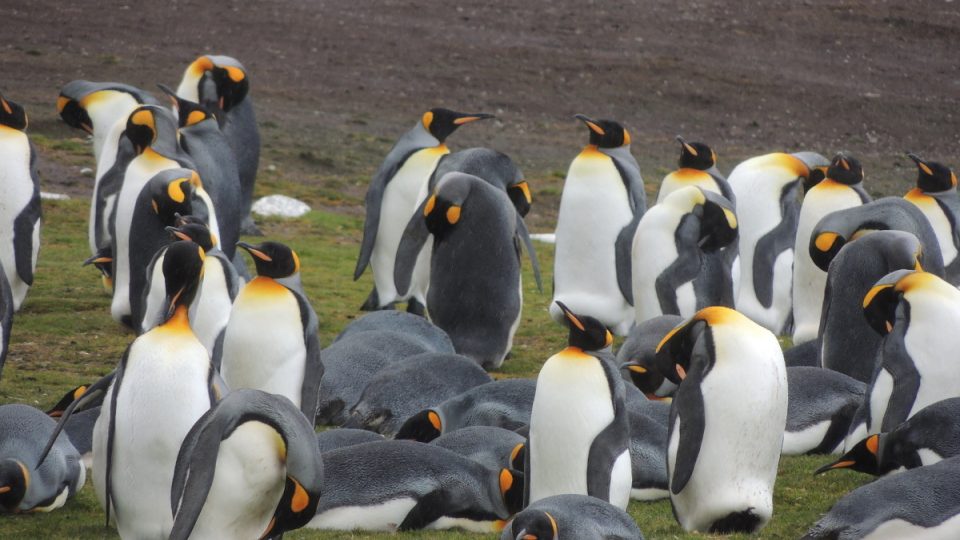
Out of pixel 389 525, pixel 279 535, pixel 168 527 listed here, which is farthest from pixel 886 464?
pixel 168 527

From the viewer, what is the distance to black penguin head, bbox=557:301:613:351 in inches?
193

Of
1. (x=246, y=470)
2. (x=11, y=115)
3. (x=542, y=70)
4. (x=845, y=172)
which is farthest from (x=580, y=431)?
(x=542, y=70)

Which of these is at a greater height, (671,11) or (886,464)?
(886,464)

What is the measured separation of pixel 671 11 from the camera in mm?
21438

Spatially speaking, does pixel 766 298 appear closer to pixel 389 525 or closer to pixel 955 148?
pixel 389 525

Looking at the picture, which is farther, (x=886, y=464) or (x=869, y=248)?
(x=869, y=248)

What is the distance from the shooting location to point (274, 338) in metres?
5.70

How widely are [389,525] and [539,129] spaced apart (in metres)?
12.2

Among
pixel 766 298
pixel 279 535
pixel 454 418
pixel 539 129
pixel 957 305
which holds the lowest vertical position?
pixel 539 129

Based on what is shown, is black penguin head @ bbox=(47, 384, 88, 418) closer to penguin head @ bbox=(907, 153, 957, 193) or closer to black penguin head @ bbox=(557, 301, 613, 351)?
black penguin head @ bbox=(557, 301, 613, 351)

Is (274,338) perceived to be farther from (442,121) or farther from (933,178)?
(933,178)

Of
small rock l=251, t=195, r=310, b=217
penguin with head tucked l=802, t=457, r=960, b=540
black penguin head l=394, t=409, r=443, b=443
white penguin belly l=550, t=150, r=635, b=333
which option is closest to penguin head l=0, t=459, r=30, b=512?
black penguin head l=394, t=409, r=443, b=443

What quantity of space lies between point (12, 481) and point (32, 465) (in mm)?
111

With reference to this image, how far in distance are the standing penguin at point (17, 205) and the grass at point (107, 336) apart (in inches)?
10.4
